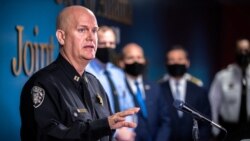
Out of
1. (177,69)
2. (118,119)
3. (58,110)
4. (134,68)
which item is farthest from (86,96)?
(177,69)

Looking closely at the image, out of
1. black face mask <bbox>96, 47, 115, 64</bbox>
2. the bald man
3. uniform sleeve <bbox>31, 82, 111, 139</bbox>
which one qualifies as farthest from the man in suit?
uniform sleeve <bbox>31, 82, 111, 139</bbox>

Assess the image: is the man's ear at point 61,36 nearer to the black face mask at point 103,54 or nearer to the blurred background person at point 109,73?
the blurred background person at point 109,73

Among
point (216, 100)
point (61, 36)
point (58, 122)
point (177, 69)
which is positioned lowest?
point (216, 100)

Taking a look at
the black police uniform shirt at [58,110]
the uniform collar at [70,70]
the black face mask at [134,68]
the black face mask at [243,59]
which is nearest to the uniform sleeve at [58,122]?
the black police uniform shirt at [58,110]

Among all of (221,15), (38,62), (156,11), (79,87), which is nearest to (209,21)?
(221,15)

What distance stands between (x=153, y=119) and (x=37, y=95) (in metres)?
1.86

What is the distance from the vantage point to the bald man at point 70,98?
1864mm

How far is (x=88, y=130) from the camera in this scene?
6.14 feet

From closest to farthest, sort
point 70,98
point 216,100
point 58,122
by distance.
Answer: point 58,122, point 70,98, point 216,100

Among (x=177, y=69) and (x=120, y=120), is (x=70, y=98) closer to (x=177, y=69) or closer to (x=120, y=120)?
(x=120, y=120)

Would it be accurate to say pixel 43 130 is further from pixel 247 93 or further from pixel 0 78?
pixel 247 93

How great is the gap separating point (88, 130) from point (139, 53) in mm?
2070

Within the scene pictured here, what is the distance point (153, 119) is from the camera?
3680 mm

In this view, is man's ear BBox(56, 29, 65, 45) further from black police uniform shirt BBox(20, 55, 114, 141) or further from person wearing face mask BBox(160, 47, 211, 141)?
person wearing face mask BBox(160, 47, 211, 141)
